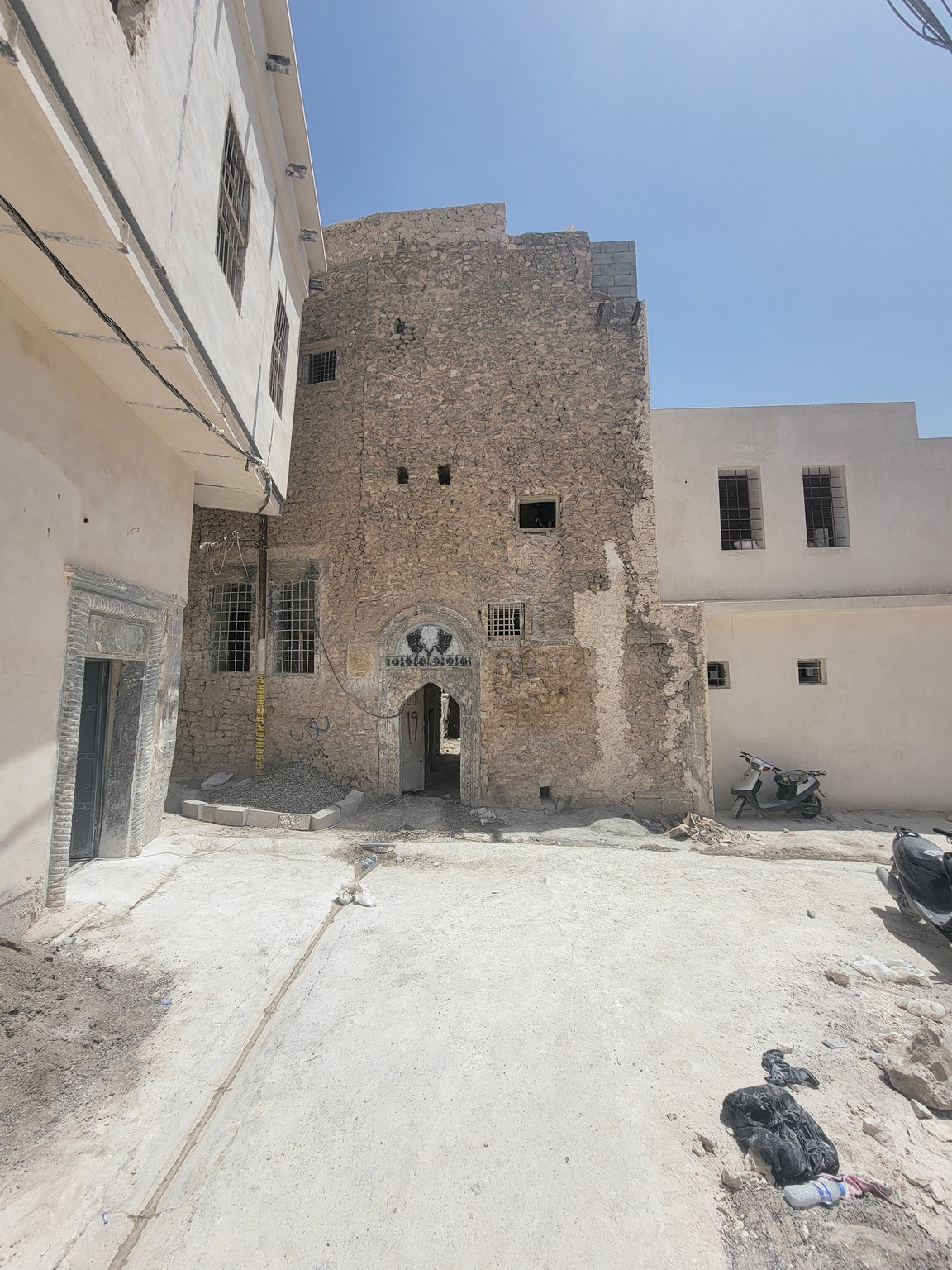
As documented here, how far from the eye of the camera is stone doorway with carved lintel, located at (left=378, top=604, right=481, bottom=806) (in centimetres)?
948

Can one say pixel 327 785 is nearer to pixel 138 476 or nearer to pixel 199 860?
pixel 199 860

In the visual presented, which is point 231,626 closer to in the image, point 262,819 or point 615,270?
point 262,819

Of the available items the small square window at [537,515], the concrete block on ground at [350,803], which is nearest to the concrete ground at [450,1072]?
the concrete block on ground at [350,803]

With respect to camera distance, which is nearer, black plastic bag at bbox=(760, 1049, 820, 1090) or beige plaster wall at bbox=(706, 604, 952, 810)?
black plastic bag at bbox=(760, 1049, 820, 1090)

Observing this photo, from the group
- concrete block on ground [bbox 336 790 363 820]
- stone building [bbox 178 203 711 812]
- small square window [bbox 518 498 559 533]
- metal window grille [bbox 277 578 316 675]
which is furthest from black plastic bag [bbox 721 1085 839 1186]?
metal window grille [bbox 277 578 316 675]

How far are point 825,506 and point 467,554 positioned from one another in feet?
23.3

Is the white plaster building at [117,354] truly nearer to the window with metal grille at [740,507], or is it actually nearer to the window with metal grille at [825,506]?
the window with metal grille at [740,507]

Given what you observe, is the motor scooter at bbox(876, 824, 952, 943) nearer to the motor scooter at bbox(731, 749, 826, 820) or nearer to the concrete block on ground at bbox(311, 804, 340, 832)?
the motor scooter at bbox(731, 749, 826, 820)

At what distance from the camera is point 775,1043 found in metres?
3.46

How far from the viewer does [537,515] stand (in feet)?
33.5

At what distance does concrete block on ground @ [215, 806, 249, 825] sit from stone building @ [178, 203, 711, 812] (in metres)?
1.80

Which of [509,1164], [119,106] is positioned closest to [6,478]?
[119,106]

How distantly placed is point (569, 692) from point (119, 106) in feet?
26.8

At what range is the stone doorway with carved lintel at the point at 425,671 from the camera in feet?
31.1
